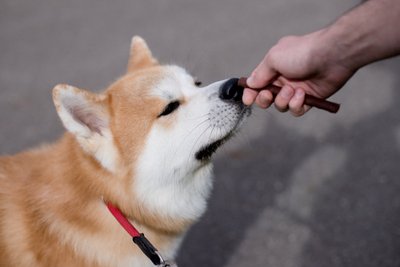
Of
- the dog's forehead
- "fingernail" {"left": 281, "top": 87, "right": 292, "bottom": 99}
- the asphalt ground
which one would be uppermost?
the dog's forehead

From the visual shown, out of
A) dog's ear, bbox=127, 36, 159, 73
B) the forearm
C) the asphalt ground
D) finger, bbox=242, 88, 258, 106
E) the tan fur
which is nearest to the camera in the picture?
the forearm

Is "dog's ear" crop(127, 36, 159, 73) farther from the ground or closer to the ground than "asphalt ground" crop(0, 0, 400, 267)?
farther from the ground

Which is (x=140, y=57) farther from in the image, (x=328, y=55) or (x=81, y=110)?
(x=328, y=55)

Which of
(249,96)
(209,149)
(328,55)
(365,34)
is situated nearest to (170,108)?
(209,149)

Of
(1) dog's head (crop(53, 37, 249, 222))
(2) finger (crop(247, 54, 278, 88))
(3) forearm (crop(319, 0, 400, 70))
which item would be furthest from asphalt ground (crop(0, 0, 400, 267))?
(3) forearm (crop(319, 0, 400, 70))

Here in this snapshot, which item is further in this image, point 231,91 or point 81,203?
point 231,91

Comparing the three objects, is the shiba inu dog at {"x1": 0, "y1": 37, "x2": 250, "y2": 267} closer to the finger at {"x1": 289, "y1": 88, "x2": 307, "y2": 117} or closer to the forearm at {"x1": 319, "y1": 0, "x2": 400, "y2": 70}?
the finger at {"x1": 289, "y1": 88, "x2": 307, "y2": 117}

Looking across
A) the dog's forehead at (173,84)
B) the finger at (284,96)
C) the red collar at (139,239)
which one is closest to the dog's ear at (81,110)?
the dog's forehead at (173,84)

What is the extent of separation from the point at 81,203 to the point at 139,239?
36 cm

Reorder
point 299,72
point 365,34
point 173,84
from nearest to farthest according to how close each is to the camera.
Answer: point 365,34, point 299,72, point 173,84

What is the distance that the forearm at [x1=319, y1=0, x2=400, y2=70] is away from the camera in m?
2.06

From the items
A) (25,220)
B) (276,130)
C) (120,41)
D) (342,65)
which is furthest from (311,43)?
(120,41)

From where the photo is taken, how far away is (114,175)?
2.49 metres

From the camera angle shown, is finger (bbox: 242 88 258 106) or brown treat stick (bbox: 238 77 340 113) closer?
brown treat stick (bbox: 238 77 340 113)
